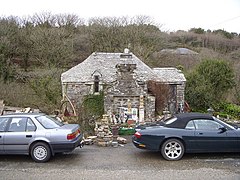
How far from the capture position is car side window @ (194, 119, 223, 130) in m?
8.55

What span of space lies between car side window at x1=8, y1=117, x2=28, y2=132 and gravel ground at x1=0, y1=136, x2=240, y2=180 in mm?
919

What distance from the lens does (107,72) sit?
19.8m

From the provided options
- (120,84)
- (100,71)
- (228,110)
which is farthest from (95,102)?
(228,110)

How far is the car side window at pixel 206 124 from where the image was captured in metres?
8.55

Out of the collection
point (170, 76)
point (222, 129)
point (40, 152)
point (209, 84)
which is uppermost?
point (170, 76)

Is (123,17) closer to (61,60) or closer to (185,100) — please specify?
(61,60)

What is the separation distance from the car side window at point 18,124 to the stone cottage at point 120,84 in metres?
7.58

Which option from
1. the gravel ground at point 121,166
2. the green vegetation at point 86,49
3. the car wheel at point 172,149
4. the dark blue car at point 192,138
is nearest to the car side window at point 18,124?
the gravel ground at point 121,166

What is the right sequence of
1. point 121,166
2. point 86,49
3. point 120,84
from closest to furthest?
point 121,166 → point 120,84 → point 86,49

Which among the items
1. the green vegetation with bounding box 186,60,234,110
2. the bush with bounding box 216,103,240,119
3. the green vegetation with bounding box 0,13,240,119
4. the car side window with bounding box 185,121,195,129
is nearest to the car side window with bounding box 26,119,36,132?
the car side window with bounding box 185,121,195,129

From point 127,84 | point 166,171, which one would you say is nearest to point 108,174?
point 166,171

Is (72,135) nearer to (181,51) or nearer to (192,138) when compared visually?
(192,138)

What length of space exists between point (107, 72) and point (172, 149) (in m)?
12.1

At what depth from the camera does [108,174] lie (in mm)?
7031
